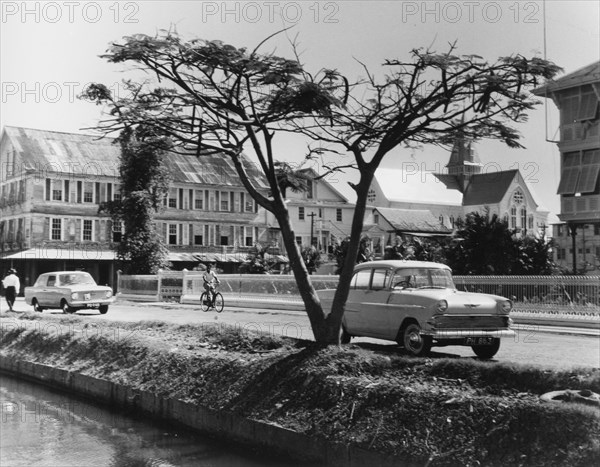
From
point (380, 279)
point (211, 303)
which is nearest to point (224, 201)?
point (211, 303)

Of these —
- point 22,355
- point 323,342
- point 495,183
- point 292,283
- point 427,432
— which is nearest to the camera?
point 427,432

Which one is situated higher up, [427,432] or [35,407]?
[427,432]

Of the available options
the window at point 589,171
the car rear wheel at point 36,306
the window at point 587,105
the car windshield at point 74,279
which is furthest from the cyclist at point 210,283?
the window at point 587,105

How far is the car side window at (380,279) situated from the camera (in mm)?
13570

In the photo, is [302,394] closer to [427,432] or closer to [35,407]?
[427,432]

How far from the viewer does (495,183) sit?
9719 cm

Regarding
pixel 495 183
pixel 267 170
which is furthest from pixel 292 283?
pixel 495 183

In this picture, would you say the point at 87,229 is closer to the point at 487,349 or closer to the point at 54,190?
Answer: the point at 54,190

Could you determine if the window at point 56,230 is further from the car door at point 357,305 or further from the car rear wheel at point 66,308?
the car door at point 357,305

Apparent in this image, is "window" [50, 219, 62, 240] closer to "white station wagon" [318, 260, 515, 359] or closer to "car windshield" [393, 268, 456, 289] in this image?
"white station wagon" [318, 260, 515, 359]

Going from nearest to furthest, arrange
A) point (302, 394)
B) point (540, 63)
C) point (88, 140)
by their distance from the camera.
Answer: point (302, 394)
point (540, 63)
point (88, 140)

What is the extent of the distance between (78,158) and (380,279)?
156 ft

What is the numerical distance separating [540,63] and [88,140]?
178 feet

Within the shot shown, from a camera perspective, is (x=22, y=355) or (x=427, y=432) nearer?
(x=427, y=432)
